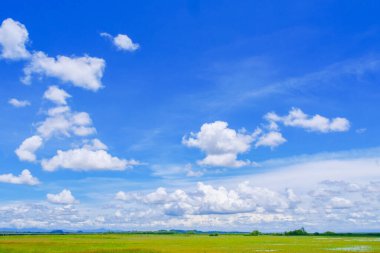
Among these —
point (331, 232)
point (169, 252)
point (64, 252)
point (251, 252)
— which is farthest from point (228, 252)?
point (331, 232)

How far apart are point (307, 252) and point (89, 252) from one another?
2781 cm

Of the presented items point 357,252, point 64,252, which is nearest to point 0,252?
point 64,252

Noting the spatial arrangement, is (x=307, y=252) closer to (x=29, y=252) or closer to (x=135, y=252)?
(x=135, y=252)

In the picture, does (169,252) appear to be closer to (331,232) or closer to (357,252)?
(357,252)

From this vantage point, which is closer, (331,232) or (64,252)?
(64,252)

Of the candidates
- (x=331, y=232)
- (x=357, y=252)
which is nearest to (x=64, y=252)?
(x=357, y=252)

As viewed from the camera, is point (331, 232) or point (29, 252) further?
point (331, 232)

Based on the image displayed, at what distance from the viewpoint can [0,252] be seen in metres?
55.9

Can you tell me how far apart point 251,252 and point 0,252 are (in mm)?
31648

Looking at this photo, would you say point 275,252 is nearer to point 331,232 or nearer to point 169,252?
point 169,252

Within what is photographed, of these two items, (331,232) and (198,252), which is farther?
(331,232)

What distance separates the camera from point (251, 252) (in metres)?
56.1

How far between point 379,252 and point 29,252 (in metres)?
43.2

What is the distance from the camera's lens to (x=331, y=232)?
195 metres
